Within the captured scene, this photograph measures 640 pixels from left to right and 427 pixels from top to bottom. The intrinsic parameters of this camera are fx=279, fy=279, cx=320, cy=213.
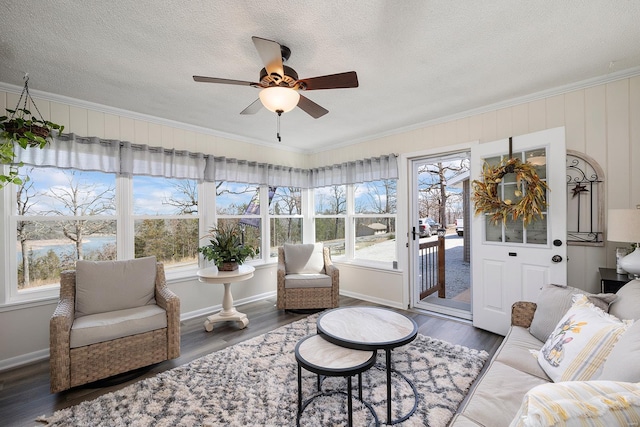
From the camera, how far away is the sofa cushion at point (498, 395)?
46.3 inches

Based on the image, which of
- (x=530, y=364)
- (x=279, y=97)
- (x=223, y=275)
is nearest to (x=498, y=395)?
(x=530, y=364)

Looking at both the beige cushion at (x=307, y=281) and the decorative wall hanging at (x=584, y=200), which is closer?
the decorative wall hanging at (x=584, y=200)

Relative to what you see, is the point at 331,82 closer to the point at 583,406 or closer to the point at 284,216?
the point at 583,406

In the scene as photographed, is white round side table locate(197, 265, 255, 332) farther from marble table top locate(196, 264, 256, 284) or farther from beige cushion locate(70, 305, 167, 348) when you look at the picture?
beige cushion locate(70, 305, 167, 348)

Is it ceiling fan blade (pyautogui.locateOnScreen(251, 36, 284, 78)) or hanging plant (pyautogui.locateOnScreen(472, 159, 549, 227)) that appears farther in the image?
hanging plant (pyautogui.locateOnScreen(472, 159, 549, 227))

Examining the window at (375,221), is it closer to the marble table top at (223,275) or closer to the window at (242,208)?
the window at (242,208)

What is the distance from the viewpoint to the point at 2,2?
1.56m

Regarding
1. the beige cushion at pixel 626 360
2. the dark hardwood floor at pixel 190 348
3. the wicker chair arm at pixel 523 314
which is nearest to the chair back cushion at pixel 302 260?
the dark hardwood floor at pixel 190 348

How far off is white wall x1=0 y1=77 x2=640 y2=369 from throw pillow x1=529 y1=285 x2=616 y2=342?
43.1 inches

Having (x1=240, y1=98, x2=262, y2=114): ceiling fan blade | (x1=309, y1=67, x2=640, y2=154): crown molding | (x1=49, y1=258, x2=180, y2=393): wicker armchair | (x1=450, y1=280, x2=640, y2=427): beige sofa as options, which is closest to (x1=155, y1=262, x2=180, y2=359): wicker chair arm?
(x1=49, y1=258, x2=180, y2=393): wicker armchair

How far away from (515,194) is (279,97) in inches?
97.4

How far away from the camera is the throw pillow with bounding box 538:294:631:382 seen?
1.22 metres

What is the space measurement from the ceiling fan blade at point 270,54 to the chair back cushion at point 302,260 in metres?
2.67

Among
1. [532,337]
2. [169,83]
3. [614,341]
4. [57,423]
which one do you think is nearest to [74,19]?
[169,83]
